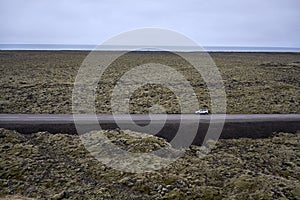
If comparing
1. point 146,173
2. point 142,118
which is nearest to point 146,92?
point 142,118

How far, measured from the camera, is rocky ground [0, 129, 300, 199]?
16.8 metres

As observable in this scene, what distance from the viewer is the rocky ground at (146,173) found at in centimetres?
1680

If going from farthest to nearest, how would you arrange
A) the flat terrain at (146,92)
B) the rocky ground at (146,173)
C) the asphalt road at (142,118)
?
1. the flat terrain at (146,92)
2. the asphalt road at (142,118)
3. the rocky ground at (146,173)

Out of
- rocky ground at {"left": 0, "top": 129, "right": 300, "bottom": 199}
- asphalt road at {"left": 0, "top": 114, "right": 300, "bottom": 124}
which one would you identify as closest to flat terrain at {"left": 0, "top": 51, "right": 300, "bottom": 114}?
asphalt road at {"left": 0, "top": 114, "right": 300, "bottom": 124}

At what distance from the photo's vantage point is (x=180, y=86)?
4534cm

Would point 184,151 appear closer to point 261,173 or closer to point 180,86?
point 261,173

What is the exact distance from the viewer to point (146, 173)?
730 inches

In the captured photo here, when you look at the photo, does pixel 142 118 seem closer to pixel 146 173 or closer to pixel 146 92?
pixel 146 173

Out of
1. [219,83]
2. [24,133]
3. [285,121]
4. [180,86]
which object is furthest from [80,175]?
[219,83]

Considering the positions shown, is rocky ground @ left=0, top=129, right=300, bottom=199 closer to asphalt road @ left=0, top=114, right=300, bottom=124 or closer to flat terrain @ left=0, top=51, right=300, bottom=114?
asphalt road @ left=0, top=114, right=300, bottom=124

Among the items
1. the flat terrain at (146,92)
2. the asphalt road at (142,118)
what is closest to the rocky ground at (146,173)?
the asphalt road at (142,118)

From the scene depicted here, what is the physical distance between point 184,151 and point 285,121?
10533mm

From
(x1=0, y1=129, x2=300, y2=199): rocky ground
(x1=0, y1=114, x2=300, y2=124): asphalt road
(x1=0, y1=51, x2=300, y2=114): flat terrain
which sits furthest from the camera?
(x1=0, y1=51, x2=300, y2=114): flat terrain

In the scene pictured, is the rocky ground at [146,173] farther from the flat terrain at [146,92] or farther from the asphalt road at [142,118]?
the flat terrain at [146,92]
